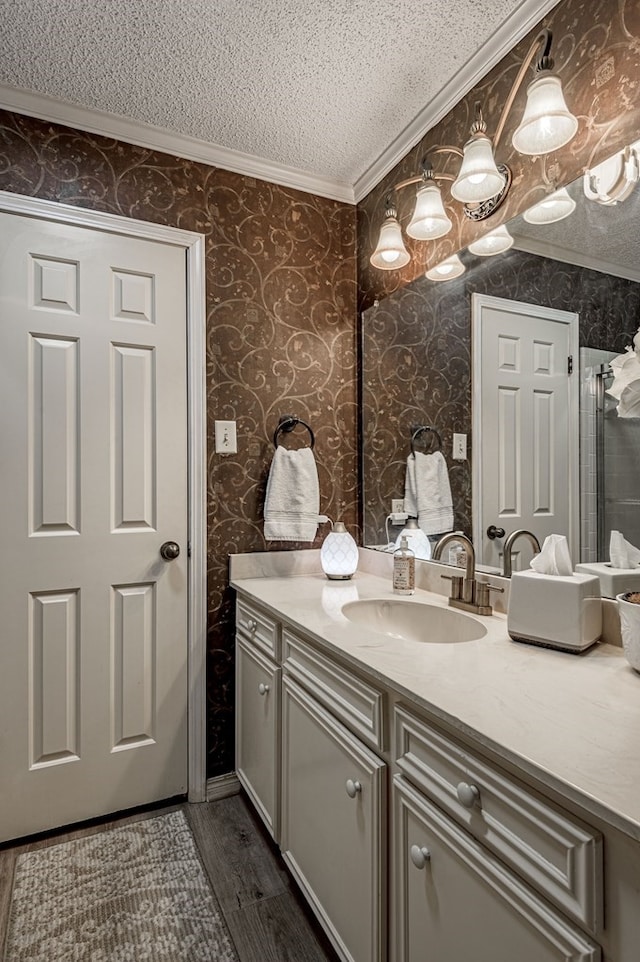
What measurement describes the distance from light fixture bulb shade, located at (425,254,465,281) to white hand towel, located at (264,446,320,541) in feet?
2.58

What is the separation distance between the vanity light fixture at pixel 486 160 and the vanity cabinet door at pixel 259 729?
1.46 meters

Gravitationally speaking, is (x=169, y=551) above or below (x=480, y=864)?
above

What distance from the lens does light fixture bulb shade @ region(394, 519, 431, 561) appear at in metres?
1.88

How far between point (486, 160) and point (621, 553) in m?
1.05

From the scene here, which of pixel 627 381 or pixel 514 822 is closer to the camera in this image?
pixel 514 822

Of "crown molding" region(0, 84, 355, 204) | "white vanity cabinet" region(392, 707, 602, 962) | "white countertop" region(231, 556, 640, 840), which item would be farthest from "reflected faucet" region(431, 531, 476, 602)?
"crown molding" region(0, 84, 355, 204)

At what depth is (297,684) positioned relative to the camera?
1.46 meters

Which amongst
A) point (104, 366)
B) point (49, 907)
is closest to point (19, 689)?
point (49, 907)

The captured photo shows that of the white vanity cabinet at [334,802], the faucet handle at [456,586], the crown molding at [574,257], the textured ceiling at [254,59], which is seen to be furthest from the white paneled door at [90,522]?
the crown molding at [574,257]

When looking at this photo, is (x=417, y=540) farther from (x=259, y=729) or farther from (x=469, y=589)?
(x=259, y=729)

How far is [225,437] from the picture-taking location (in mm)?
2010

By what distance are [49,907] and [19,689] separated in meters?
0.62

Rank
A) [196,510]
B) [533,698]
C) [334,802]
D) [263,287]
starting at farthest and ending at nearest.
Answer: [263,287]
[196,510]
[334,802]
[533,698]

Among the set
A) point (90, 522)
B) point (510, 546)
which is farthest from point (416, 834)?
point (90, 522)
